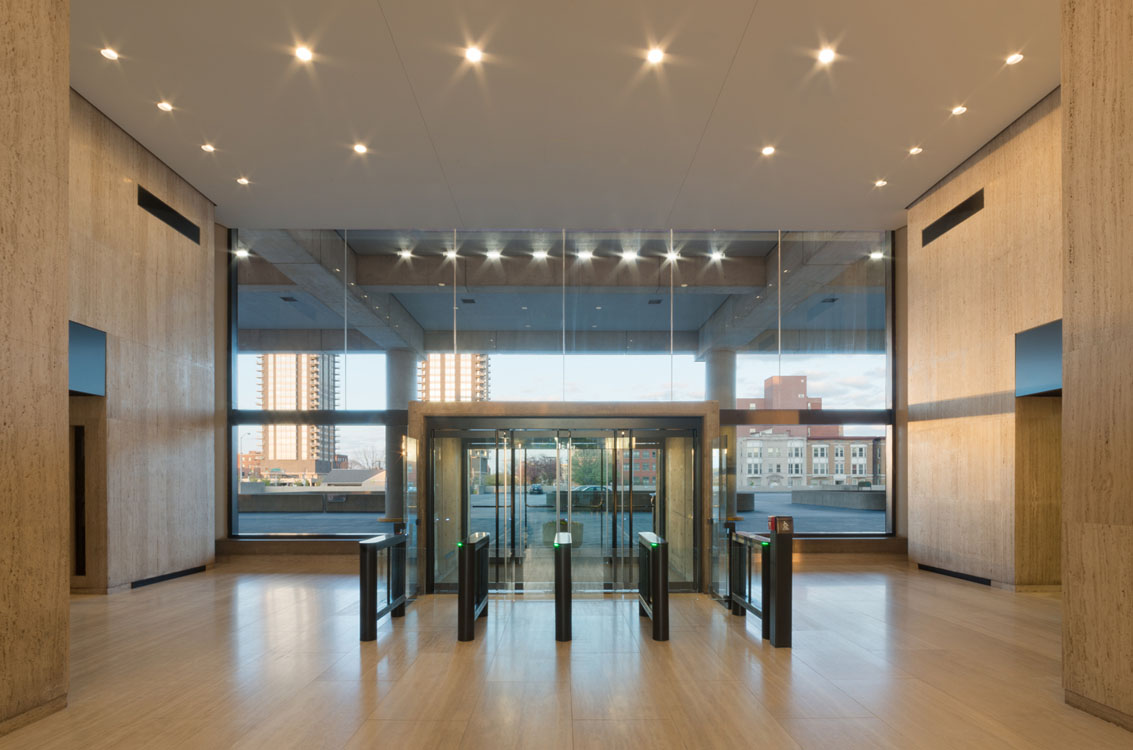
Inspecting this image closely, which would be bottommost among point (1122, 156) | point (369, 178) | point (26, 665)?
point (26, 665)

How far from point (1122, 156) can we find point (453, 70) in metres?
5.50

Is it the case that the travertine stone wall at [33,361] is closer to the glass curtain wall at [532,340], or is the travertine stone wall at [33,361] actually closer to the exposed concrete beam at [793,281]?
the glass curtain wall at [532,340]

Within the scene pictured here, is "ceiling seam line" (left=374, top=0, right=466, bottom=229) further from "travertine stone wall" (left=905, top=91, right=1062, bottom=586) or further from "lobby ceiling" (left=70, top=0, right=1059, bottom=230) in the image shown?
"travertine stone wall" (left=905, top=91, right=1062, bottom=586)

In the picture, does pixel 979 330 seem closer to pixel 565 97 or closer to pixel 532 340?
pixel 565 97

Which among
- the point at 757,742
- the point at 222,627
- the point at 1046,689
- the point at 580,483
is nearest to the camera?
the point at 757,742

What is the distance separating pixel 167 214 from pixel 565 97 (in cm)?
591

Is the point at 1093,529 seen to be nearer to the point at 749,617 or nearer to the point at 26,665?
the point at 749,617

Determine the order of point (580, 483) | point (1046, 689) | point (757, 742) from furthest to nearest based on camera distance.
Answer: point (580, 483) → point (1046, 689) → point (757, 742)

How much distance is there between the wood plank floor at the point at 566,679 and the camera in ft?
13.8

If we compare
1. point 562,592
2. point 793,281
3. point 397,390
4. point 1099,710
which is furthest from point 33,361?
point 793,281

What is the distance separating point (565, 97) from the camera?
779 cm

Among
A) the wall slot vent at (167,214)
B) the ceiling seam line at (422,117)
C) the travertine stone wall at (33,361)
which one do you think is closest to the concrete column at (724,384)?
the ceiling seam line at (422,117)

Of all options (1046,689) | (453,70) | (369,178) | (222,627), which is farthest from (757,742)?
(369,178)

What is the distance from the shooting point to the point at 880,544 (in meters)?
11.9
